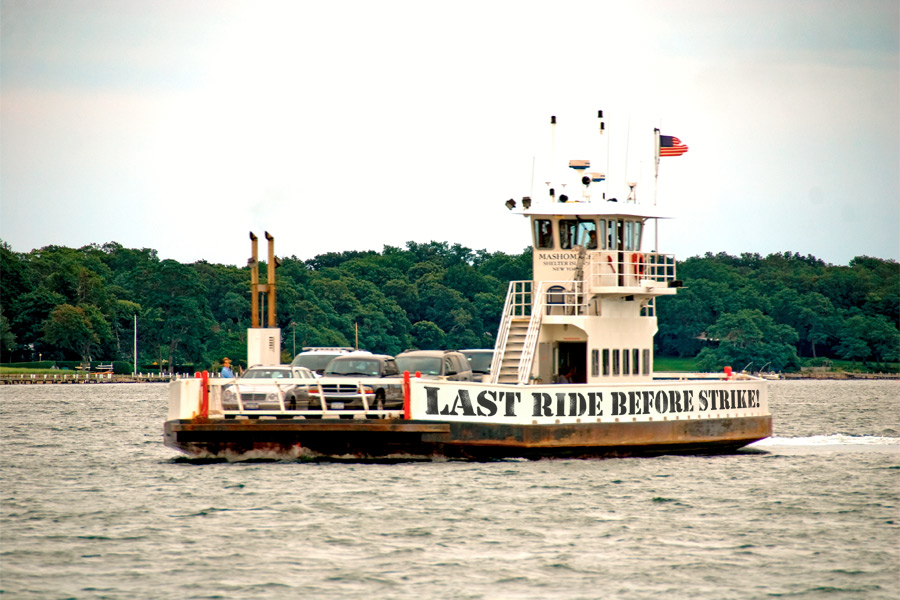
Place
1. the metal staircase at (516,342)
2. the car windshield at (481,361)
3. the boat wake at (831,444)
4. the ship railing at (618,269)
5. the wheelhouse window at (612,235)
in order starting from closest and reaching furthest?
Result: the metal staircase at (516,342), the ship railing at (618,269), the wheelhouse window at (612,235), the boat wake at (831,444), the car windshield at (481,361)

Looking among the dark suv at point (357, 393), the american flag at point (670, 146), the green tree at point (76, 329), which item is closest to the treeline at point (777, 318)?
the green tree at point (76, 329)

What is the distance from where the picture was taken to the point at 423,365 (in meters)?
33.6

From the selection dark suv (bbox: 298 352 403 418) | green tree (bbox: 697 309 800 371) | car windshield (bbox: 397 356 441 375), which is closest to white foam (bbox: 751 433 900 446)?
car windshield (bbox: 397 356 441 375)

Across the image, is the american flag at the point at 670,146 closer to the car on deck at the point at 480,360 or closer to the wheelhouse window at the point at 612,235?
the wheelhouse window at the point at 612,235

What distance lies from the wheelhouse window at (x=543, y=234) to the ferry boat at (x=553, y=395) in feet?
0.09

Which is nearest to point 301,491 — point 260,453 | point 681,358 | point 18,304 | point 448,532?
point 260,453

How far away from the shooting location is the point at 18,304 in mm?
137500

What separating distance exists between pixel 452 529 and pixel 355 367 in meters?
10.7

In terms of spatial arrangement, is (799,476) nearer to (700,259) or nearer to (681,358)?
(681,358)

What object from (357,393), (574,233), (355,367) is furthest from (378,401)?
(574,233)

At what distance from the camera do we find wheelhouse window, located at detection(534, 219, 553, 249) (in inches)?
1323

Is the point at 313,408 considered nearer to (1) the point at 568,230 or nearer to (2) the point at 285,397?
(2) the point at 285,397

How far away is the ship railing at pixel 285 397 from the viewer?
27.6 meters

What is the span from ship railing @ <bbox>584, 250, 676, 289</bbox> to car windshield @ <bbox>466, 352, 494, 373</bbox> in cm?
972
